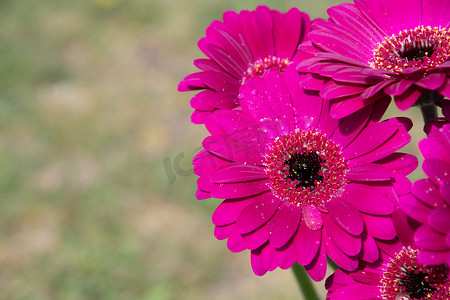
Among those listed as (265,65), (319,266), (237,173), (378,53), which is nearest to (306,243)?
(319,266)

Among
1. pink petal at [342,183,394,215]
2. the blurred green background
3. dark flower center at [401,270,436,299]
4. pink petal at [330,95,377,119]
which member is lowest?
dark flower center at [401,270,436,299]

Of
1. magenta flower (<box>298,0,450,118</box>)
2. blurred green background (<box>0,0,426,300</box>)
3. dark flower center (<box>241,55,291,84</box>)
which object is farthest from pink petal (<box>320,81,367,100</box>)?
blurred green background (<box>0,0,426,300</box>)

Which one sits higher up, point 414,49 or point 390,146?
point 414,49

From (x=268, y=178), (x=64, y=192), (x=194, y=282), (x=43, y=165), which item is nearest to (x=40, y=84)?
(x=43, y=165)

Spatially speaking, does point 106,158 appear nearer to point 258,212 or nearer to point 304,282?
point 304,282

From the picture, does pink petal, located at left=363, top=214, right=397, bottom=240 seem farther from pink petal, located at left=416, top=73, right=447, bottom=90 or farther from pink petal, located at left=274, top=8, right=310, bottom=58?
pink petal, located at left=274, top=8, right=310, bottom=58

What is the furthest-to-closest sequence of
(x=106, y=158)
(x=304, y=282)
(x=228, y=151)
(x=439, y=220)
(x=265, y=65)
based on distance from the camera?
(x=106, y=158) < (x=265, y=65) < (x=304, y=282) < (x=228, y=151) < (x=439, y=220)

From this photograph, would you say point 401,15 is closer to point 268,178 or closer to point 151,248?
point 268,178
